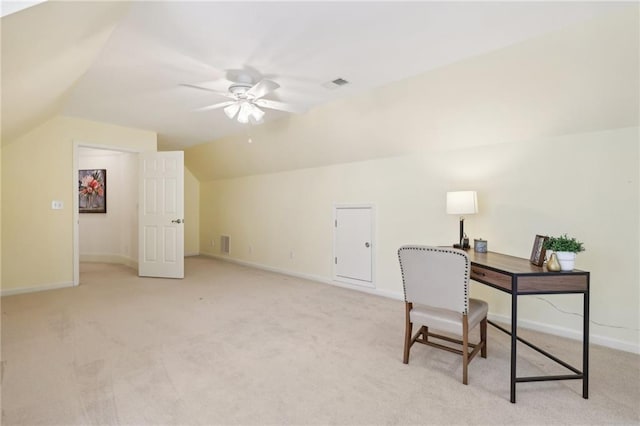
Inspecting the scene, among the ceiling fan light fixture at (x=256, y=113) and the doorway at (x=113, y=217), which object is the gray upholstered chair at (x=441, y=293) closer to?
the ceiling fan light fixture at (x=256, y=113)

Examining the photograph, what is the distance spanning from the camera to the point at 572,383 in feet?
6.76

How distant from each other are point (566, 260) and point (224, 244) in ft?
20.4

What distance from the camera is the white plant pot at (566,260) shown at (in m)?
1.96

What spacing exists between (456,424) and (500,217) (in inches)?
85.8

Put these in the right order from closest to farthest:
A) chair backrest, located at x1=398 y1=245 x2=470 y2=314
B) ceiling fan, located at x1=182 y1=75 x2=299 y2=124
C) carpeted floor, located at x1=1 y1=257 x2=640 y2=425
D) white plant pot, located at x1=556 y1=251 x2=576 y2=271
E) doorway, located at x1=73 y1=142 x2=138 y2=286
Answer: carpeted floor, located at x1=1 y1=257 x2=640 y2=425 → white plant pot, located at x1=556 y1=251 x2=576 y2=271 → chair backrest, located at x1=398 y1=245 x2=470 y2=314 → ceiling fan, located at x1=182 y1=75 x2=299 y2=124 → doorway, located at x1=73 y1=142 x2=138 y2=286

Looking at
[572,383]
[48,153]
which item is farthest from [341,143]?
[48,153]

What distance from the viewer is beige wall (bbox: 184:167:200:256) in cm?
755

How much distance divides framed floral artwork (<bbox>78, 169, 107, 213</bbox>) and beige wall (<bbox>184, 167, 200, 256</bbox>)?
1629mm

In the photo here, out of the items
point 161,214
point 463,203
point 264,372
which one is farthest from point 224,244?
point 463,203

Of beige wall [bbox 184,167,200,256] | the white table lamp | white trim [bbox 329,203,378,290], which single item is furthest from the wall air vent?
the white table lamp

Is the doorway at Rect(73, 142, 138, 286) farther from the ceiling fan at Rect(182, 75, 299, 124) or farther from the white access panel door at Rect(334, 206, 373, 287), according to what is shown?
the white access panel door at Rect(334, 206, 373, 287)

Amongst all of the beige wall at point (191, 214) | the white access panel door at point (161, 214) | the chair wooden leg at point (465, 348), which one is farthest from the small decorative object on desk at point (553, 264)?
the beige wall at point (191, 214)

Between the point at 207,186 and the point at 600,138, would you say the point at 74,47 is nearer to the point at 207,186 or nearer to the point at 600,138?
the point at 600,138

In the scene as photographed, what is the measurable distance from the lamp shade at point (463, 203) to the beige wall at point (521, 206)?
0.35 metres
